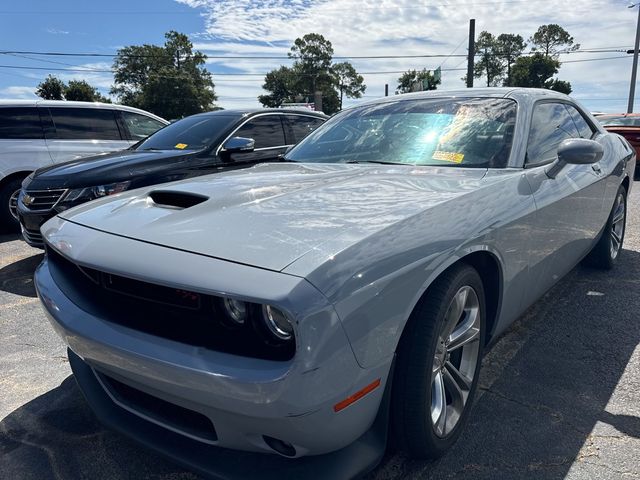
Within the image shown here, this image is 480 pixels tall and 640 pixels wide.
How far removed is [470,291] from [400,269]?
580 mm

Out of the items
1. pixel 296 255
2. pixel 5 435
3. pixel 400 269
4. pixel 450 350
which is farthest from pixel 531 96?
pixel 5 435

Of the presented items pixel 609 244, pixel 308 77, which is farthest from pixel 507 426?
pixel 308 77

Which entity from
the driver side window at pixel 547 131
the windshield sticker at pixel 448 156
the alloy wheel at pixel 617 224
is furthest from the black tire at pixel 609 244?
the windshield sticker at pixel 448 156

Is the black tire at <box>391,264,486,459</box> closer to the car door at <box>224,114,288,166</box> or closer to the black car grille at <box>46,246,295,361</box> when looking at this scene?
the black car grille at <box>46,246,295,361</box>

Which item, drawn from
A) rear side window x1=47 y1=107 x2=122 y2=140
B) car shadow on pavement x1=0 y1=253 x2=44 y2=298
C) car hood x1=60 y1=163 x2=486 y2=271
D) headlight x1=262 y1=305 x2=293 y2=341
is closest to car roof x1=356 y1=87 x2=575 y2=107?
car hood x1=60 y1=163 x2=486 y2=271

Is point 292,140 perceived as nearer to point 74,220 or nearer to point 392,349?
point 74,220

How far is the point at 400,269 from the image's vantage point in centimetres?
155

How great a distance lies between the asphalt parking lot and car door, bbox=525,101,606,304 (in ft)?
1.37

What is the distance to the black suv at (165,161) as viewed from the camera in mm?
4555

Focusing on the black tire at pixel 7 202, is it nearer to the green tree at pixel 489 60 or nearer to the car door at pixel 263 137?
the car door at pixel 263 137

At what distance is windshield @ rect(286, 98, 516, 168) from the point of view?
8.54 ft

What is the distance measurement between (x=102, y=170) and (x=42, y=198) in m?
0.63

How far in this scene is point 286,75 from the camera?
71500mm

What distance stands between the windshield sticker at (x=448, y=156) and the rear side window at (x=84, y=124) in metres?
6.15
